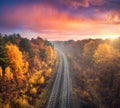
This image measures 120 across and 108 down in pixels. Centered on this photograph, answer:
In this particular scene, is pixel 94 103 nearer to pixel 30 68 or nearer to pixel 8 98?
pixel 8 98

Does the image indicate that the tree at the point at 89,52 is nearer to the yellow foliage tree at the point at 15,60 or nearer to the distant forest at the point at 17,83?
the distant forest at the point at 17,83

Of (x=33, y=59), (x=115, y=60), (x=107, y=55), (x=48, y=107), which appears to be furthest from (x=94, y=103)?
(x=107, y=55)

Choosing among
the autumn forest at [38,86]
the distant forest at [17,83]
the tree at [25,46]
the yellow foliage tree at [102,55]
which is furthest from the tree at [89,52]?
the distant forest at [17,83]

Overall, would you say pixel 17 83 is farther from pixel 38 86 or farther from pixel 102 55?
pixel 102 55

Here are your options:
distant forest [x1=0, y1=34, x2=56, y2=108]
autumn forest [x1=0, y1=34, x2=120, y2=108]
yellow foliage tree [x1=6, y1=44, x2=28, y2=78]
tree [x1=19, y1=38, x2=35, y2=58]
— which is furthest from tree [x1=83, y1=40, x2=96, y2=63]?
yellow foliage tree [x1=6, y1=44, x2=28, y2=78]

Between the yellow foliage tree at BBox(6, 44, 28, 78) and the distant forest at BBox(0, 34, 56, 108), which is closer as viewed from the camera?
the distant forest at BBox(0, 34, 56, 108)

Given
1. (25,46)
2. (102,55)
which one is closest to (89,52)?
(102,55)

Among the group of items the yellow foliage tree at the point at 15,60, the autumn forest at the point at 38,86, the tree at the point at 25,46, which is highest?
the tree at the point at 25,46

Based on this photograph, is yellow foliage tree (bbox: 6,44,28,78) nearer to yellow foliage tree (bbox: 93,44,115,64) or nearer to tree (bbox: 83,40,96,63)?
yellow foliage tree (bbox: 93,44,115,64)

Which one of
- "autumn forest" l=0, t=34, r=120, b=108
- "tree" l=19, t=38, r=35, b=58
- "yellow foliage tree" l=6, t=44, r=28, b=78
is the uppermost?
"tree" l=19, t=38, r=35, b=58

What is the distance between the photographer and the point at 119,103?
48312mm

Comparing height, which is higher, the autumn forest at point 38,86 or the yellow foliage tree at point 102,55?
the yellow foliage tree at point 102,55

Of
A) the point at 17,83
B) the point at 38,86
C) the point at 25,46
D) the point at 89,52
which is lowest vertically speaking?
the point at 38,86

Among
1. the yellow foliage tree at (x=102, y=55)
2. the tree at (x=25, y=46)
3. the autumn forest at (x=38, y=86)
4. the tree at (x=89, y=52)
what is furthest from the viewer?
the tree at (x=89, y=52)
